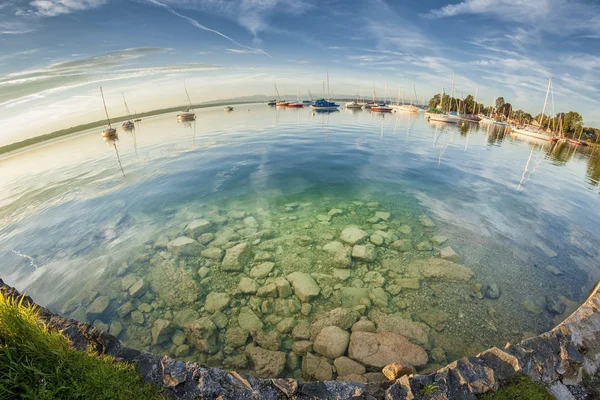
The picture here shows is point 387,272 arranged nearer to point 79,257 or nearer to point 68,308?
point 68,308

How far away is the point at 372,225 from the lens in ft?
45.9

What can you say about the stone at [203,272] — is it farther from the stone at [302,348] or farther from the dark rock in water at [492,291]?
the dark rock in water at [492,291]

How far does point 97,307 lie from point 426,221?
17.1 metres

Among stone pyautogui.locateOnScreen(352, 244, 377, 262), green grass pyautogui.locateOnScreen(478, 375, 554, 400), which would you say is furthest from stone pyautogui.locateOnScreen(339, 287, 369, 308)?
green grass pyautogui.locateOnScreen(478, 375, 554, 400)

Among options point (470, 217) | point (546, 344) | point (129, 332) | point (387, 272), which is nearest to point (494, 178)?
point (470, 217)

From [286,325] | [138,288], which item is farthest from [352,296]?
[138,288]

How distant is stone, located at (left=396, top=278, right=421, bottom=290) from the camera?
30.3 feet

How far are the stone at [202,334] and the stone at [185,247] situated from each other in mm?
4468

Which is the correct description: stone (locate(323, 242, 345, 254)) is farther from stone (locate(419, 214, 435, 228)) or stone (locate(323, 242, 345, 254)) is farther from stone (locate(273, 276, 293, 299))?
stone (locate(419, 214, 435, 228))

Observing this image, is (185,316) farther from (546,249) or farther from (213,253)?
(546,249)

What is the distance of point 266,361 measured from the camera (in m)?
6.57

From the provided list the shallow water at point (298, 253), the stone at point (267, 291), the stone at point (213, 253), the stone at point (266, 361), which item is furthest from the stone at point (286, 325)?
the stone at point (213, 253)

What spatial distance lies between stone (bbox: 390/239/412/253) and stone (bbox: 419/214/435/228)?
2.66m

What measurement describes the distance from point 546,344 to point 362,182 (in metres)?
17.2
